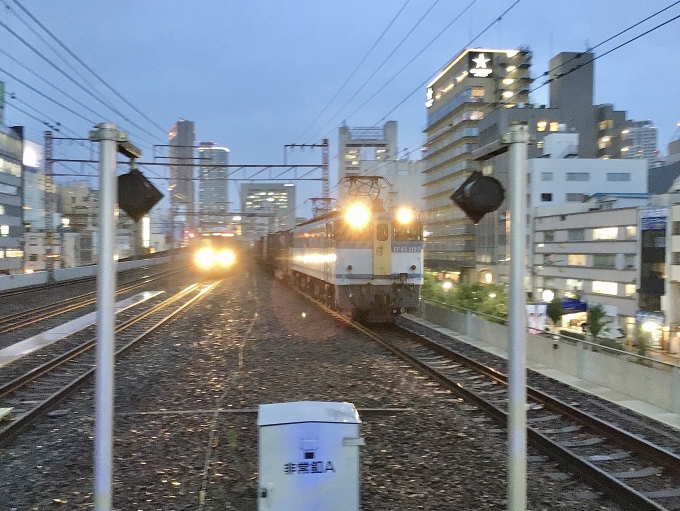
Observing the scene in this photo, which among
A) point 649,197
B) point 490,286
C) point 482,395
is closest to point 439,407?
point 482,395

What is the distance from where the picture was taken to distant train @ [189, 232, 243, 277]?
35.5 metres

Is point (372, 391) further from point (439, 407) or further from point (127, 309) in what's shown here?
point (127, 309)

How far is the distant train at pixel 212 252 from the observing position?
35469 mm

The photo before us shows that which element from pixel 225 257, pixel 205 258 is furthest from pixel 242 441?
pixel 225 257

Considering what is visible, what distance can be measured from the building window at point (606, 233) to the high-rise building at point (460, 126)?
1466cm

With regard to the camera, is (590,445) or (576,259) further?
(576,259)

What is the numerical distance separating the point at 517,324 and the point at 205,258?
33.1 m

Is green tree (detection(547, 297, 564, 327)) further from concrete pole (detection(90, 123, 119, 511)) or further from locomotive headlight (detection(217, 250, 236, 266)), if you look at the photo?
concrete pole (detection(90, 123, 119, 511))

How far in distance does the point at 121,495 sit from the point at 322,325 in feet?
33.7

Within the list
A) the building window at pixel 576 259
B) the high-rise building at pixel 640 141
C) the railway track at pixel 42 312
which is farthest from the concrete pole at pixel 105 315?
the high-rise building at pixel 640 141

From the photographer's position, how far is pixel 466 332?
13711 millimetres

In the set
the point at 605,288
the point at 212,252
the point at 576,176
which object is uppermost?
the point at 576,176

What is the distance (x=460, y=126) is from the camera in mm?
57750

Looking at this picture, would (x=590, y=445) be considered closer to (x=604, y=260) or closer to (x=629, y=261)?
(x=629, y=261)
